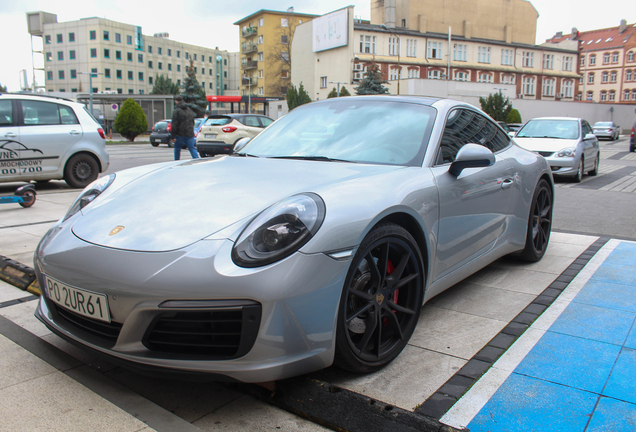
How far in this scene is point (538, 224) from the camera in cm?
450

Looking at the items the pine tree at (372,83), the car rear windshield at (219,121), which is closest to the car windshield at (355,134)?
the car rear windshield at (219,121)

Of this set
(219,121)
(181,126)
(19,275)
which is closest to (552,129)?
(181,126)

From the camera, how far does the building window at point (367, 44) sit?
55812 millimetres

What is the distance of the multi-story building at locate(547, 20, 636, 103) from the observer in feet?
281

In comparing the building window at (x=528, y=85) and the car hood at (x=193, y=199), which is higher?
the building window at (x=528, y=85)

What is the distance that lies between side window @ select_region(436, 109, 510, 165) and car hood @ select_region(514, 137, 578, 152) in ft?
27.3

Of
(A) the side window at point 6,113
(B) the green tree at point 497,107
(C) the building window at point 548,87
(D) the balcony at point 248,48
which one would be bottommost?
(A) the side window at point 6,113

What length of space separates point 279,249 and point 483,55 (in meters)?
65.9

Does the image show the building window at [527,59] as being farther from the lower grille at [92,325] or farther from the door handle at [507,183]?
the lower grille at [92,325]

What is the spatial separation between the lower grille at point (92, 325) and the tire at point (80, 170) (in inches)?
297

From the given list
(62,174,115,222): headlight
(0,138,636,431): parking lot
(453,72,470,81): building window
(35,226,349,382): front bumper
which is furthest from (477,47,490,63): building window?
(35,226,349,382): front bumper

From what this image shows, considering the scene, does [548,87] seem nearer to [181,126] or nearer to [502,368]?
[181,126]

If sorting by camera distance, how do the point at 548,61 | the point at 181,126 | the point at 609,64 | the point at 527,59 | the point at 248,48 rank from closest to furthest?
the point at 181,126, the point at 527,59, the point at 548,61, the point at 248,48, the point at 609,64

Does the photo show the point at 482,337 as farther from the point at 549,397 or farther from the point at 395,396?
the point at 395,396
